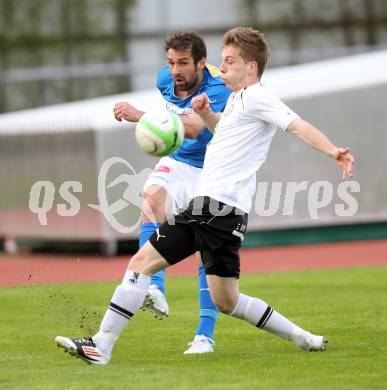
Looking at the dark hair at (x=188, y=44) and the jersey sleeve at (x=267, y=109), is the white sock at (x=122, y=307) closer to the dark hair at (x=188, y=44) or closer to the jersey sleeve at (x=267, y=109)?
the jersey sleeve at (x=267, y=109)

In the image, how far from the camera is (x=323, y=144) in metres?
7.00

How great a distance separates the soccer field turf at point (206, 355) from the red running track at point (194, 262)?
2534 mm

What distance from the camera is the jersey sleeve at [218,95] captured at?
8414mm

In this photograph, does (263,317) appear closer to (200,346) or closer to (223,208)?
(200,346)

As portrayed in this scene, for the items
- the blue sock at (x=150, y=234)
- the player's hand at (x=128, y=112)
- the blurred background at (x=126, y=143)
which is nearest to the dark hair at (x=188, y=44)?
the player's hand at (x=128, y=112)

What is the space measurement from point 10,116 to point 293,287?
1009 cm

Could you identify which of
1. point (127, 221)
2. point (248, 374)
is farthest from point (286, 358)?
point (127, 221)

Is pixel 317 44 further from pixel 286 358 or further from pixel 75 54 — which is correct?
pixel 286 358

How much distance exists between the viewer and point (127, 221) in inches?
727

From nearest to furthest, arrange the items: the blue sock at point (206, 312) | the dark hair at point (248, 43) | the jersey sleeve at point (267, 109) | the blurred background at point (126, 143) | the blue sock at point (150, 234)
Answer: the jersey sleeve at point (267, 109)
the dark hair at point (248, 43)
the blue sock at point (206, 312)
the blue sock at point (150, 234)
the blurred background at point (126, 143)

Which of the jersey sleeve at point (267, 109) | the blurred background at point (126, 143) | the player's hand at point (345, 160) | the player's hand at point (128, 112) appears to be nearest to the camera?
the player's hand at point (345, 160)

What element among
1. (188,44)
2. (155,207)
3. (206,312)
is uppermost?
(188,44)

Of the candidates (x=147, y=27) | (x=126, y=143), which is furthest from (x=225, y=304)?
(x=147, y=27)

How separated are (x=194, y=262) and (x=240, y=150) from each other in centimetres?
1153
